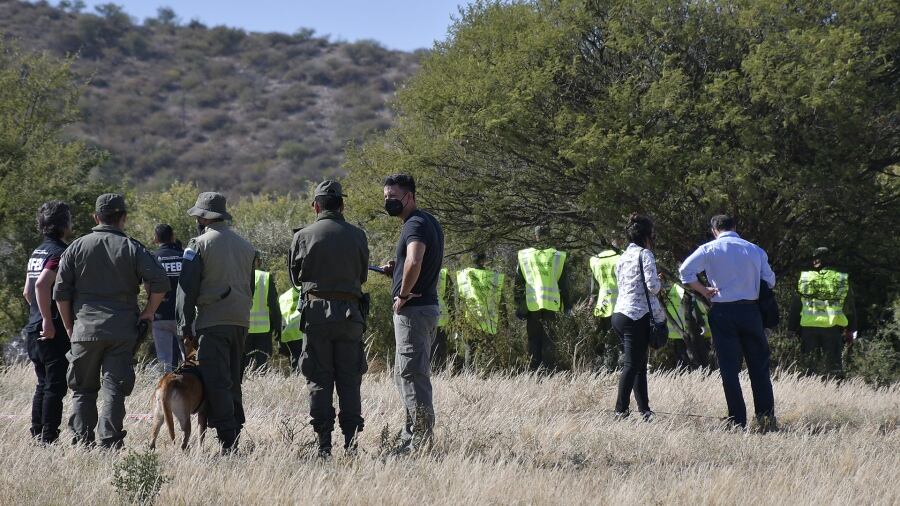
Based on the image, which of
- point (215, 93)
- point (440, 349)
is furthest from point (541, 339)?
point (215, 93)

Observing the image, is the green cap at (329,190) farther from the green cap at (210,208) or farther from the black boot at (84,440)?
the black boot at (84,440)

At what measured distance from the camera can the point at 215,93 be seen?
2504 inches

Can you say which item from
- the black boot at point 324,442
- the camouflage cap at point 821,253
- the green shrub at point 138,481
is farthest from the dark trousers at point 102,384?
the camouflage cap at point 821,253

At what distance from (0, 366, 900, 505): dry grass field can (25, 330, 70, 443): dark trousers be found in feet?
0.66

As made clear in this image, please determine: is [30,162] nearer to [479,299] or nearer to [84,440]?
[479,299]

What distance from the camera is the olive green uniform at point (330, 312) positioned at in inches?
289

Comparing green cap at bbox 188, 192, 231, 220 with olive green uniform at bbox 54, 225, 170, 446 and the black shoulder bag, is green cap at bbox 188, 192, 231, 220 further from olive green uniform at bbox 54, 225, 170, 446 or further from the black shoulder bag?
the black shoulder bag

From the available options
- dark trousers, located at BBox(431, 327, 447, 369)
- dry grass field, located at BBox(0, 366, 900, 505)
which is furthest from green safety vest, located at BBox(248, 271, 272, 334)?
dark trousers, located at BBox(431, 327, 447, 369)

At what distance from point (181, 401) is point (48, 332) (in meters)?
1.15

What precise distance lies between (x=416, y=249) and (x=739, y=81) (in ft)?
23.0

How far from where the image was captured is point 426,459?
700cm

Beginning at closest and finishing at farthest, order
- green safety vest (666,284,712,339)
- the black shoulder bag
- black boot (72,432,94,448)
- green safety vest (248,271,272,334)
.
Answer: black boot (72,432,94,448) < the black shoulder bag < green safety vest (248,271,272,334) < green safety vest (666,284,712,339)

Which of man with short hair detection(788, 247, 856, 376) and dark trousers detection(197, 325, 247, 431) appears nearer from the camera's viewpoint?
dark trousers detection(197, 325, 247, 431)

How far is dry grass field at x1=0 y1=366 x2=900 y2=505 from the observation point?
20.1 ft
